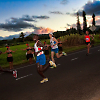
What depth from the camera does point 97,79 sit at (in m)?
5.73

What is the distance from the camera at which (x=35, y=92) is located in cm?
478

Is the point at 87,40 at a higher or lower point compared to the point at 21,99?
higher

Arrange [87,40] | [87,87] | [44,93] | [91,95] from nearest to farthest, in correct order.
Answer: [91,95] → [44,93] → [87,87] → [87,40]

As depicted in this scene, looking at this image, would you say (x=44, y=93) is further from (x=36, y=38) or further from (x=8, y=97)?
(x=36, y=38)

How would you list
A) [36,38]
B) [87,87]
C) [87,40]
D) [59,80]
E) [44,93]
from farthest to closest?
[87,40] < [59,80] < [36,38] < [87,87] < [44,93]

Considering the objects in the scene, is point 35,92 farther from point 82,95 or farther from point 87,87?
point 87,87

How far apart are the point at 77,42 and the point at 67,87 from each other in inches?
754

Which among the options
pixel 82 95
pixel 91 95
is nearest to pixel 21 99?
pixel 82 95

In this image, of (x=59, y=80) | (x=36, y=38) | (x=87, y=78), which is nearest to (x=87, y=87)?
(x=87, y=78)

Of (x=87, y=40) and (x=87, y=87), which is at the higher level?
(x=87, y=40)

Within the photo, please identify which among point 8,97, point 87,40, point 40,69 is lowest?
point 8,97

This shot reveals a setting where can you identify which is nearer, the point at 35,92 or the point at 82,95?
the point at 82,95

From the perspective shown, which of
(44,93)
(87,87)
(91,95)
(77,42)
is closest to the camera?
(91,95)

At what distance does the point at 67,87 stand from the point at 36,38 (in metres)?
2.40
